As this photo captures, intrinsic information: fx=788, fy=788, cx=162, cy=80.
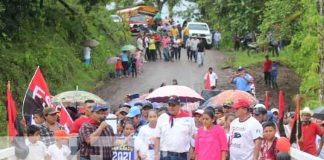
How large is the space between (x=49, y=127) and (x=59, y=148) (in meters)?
0.88

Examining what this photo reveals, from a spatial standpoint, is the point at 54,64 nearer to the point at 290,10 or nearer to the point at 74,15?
the point at 74,15

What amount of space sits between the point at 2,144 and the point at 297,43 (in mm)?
18986

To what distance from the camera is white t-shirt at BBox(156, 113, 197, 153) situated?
12.0 metres

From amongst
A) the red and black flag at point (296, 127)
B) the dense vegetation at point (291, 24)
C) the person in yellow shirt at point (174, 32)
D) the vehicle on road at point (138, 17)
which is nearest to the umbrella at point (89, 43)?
the dense vegetation at point (291, 24)

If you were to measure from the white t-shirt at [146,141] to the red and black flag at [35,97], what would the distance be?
8.31 feet

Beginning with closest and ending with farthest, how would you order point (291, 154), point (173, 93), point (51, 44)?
1. point (291, 154)
2. point (173, 93)
3. point (51, 44)

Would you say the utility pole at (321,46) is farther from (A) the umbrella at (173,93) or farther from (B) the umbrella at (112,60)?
(B) the umbrella at (112,60)

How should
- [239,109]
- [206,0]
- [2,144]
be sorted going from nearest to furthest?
[239,109]
[2,144]
[206,0]

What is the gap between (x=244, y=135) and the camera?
11.5 metres

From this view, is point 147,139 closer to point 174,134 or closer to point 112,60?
point 174,134

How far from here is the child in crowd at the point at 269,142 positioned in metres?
10.9

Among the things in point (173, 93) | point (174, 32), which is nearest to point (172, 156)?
point (173, 93)

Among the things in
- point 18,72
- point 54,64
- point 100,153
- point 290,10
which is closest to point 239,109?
point 100,153

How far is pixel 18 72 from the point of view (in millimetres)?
25094
